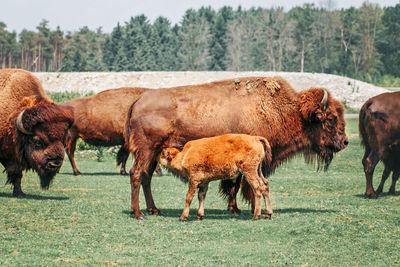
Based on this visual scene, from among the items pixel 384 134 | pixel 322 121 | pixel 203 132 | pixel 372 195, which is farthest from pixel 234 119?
pixel 384 134

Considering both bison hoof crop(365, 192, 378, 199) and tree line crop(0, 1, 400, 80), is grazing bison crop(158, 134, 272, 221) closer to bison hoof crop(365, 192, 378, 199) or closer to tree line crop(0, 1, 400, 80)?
bison hoof crop(365, 192, 378, 199)

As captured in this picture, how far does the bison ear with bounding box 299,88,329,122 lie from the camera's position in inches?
420

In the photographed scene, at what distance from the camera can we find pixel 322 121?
10.8 meters

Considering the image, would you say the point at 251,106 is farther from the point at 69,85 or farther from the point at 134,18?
the point at 134,18

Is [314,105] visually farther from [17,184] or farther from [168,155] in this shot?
[17,184]

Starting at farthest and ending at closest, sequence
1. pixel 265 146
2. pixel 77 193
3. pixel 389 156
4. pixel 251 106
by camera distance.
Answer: pixel 389 156 < pixel 77 193 < pixel 251 106 < pixel 265 146

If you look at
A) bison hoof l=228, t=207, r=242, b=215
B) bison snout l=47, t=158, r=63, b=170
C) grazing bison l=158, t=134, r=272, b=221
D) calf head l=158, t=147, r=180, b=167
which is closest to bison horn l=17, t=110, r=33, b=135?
bison snout l=47, t=158, r=63, b=170

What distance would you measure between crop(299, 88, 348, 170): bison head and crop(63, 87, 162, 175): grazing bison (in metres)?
8.92

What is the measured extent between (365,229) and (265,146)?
7.16ft

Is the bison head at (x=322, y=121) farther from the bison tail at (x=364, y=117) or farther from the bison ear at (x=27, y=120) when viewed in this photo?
the bison ear at (x=27, y=120)

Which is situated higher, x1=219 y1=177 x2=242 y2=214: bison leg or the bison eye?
the bison eye

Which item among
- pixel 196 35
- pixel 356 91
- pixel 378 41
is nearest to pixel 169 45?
pixel 196 35

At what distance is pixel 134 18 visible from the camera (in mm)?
108062

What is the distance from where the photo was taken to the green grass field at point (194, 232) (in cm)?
707
